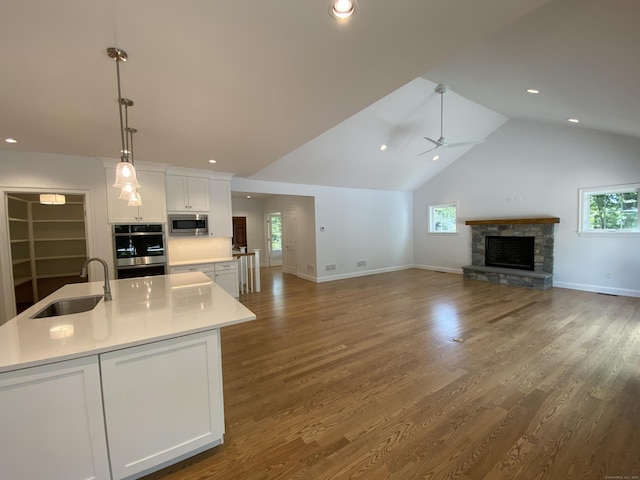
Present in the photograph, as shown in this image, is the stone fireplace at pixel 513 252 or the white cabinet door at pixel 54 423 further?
the stone fireplace at pixel 513 252

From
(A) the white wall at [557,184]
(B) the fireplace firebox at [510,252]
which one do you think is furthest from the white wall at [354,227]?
(B) the fireplace firebox at [510,252]

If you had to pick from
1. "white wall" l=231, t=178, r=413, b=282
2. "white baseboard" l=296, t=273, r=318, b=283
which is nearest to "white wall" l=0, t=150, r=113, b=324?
"white wall" l=231, t=178, r=413, b=282

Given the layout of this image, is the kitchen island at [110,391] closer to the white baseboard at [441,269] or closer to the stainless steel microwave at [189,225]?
the stainless steel microwave at [189,225]

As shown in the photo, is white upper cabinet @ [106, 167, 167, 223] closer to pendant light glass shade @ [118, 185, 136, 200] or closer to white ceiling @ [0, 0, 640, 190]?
white ceiling @ [0, 0, 640, 190]

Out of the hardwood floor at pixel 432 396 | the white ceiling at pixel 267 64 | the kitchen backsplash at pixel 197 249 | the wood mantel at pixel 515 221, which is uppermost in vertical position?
the white ceiling at pixel 267 64

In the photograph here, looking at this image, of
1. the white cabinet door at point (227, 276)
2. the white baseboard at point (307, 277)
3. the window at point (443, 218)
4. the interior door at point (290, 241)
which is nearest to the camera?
the white cabinet door at point (227, 276)

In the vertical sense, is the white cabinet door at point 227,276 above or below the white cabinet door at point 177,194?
below

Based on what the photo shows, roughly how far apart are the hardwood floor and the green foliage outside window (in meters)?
1.62

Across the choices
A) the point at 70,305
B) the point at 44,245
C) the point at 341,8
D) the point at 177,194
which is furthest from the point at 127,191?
the point at 44,245

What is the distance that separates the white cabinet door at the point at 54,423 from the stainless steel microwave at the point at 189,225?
3905 millimetres

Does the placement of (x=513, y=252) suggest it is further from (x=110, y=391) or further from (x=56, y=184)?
(x=56, y=184)

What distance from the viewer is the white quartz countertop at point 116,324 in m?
1.31

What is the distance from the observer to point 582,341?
3254 mm

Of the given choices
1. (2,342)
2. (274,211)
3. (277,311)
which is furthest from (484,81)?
(274,211)
